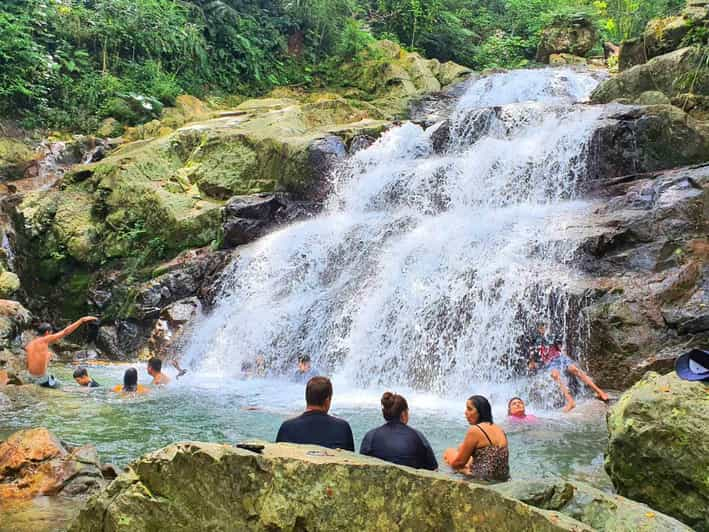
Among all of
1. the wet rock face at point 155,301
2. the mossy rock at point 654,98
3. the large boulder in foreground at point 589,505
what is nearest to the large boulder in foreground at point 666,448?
the large boulder in foreground at point 589,505

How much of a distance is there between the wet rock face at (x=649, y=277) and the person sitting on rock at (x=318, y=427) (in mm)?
5960

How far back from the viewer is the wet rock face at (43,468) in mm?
5023

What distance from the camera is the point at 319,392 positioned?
4.62m

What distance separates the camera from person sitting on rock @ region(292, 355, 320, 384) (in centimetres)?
1073

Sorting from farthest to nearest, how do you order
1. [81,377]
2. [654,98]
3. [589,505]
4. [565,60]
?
[565,60] → [654,98] → [81,377] → [589,505]

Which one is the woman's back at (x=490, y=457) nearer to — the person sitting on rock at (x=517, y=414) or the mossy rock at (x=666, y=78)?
the person sitting on rock at (x=517, y=414)

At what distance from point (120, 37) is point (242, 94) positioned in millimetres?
4942

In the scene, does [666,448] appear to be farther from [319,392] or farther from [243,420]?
[243,420]

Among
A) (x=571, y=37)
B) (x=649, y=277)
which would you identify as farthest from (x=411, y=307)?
(x=571, y=37)

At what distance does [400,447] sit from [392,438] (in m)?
0.09

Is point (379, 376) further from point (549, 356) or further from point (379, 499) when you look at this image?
point (379, 499)

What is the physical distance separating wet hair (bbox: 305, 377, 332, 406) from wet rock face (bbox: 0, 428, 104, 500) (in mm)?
2044

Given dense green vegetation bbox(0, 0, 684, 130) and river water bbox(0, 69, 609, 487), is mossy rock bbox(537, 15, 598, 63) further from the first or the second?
river water bbox(0, 69, 609, 487)

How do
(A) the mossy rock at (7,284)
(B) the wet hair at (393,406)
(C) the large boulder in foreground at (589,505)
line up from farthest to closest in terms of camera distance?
(A) the mossy rock at (7,284), (B) the wet hair at (393,406), (C) the large boulder in foreground at (589,505)
